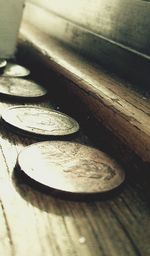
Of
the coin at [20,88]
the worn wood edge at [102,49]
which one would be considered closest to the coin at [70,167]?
the coin at [20,88]

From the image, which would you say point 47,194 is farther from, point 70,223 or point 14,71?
point 14,71

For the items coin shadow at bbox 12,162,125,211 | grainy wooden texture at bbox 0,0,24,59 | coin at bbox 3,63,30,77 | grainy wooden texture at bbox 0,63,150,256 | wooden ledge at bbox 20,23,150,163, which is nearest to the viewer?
grainy wooden texture at bbox 0,63,150,256

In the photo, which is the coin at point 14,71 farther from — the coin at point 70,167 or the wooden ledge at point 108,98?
the coin at point 70,167

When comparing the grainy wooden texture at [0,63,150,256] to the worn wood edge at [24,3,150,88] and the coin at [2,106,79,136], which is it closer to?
the coin at [2,106,79,136]

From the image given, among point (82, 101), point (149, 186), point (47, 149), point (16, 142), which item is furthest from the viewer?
point (82, 101)

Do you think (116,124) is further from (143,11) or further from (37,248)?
(143,11)

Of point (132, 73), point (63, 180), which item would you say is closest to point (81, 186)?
point (63, 180)

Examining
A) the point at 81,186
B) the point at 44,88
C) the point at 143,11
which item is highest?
the point at 143,11

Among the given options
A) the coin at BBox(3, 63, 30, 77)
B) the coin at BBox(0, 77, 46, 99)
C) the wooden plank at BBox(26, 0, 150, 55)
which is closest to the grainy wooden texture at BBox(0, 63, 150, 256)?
the coin at BBox(0, 77, 46, 99)
